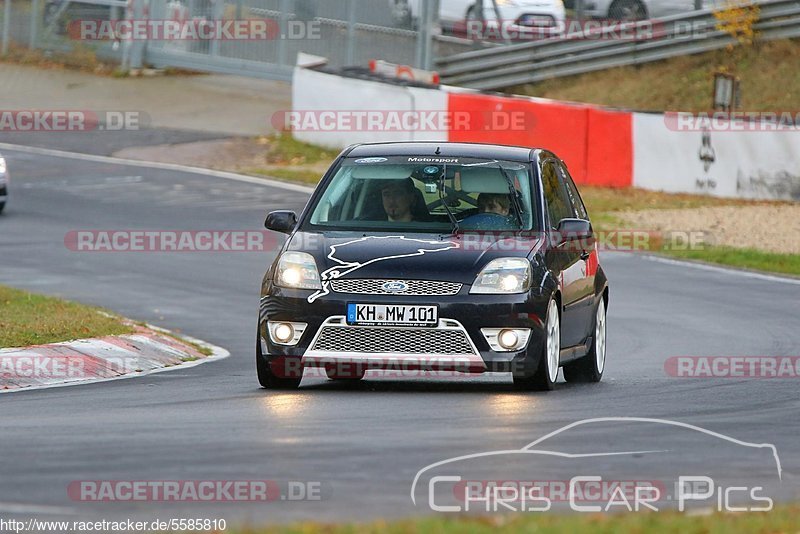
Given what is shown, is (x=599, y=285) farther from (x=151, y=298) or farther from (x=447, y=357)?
(x=151, y=298)

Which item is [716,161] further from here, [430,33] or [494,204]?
[494,204]

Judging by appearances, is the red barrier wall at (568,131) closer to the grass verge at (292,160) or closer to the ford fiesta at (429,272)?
the grass verge at (292,160)

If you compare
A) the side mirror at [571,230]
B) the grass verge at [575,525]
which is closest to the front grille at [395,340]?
the side mirror at [571,230]

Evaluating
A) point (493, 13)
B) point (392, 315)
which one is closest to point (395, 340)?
point (392, 315)

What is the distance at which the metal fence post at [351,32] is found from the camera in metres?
36.7

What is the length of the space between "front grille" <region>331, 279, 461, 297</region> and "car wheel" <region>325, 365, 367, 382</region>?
1.58 ft

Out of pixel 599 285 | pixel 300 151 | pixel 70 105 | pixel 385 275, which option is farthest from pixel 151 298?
pixel 70 105

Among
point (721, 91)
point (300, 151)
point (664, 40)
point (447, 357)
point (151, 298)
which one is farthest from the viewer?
point (664, 40)

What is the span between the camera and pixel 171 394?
34.7 ft

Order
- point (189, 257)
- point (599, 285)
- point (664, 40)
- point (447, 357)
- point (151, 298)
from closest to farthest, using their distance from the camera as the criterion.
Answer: point (447, 357) < point (599, 285) < point (151, 298) < point (189, 257) < point (664, 40)

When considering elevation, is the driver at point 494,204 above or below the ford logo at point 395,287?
above

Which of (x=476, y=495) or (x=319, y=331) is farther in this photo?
(x=319, y=331)

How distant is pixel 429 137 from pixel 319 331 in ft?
63.2

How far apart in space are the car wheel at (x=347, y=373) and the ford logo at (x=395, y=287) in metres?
0.52
